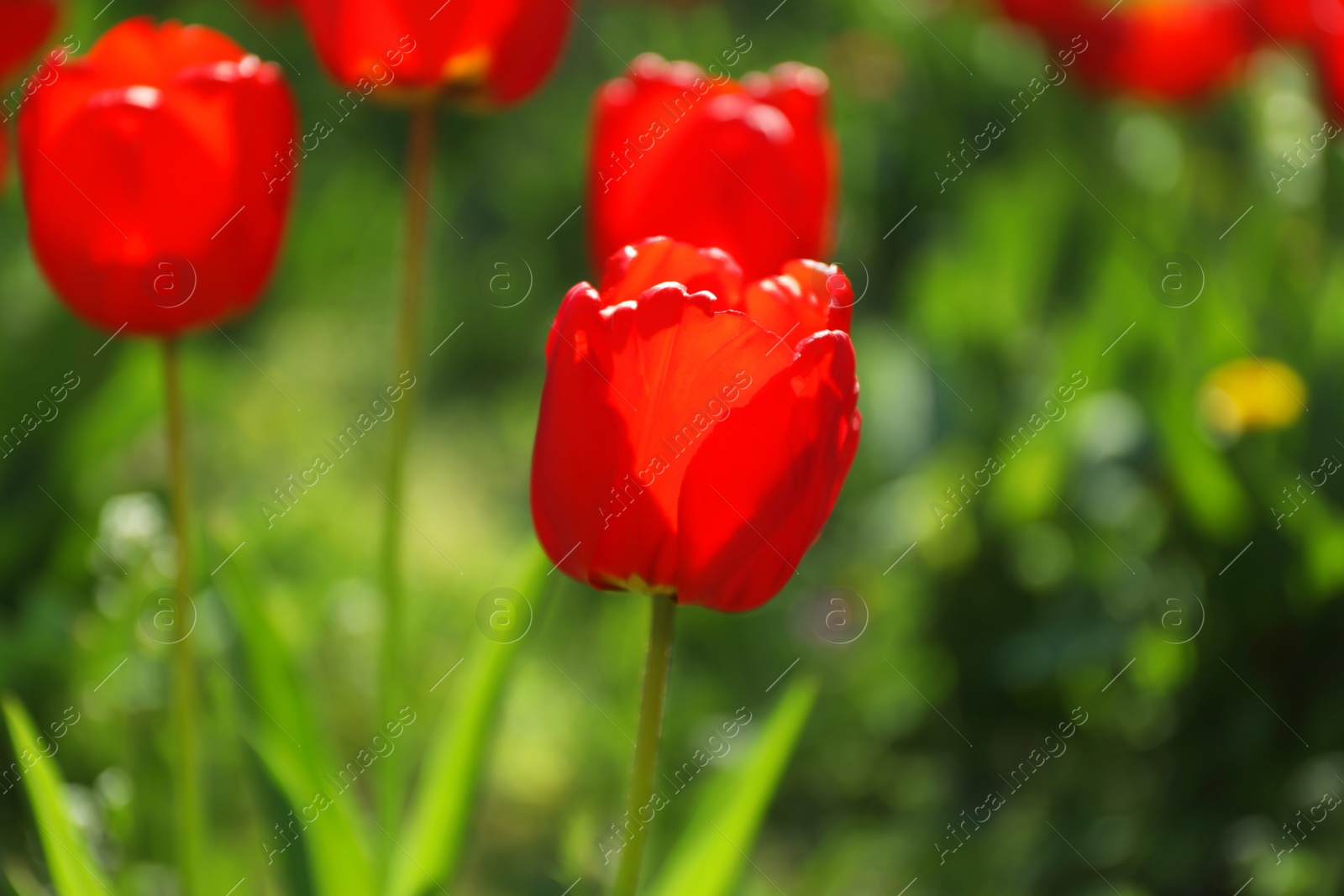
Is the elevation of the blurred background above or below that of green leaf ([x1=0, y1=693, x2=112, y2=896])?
below

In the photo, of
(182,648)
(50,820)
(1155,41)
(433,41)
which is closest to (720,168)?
(433,41)

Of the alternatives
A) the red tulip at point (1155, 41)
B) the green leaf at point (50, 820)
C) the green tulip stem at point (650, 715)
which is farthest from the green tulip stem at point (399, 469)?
the red tulip at point (1155, 41)

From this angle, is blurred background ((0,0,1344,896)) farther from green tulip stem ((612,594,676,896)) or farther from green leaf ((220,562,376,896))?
green tulip stem ((612,594,676,896))

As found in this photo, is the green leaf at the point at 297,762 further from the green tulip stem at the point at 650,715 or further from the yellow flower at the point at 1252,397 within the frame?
the yellow flower at the point at 1252,397

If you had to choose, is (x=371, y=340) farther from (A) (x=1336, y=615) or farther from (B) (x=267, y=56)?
(A) (x=1336, y=615)

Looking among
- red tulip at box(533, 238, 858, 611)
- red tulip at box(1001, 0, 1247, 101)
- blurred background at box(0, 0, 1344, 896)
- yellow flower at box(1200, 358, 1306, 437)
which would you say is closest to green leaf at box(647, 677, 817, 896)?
blurred background at box(0, 0, 1344, 896)
